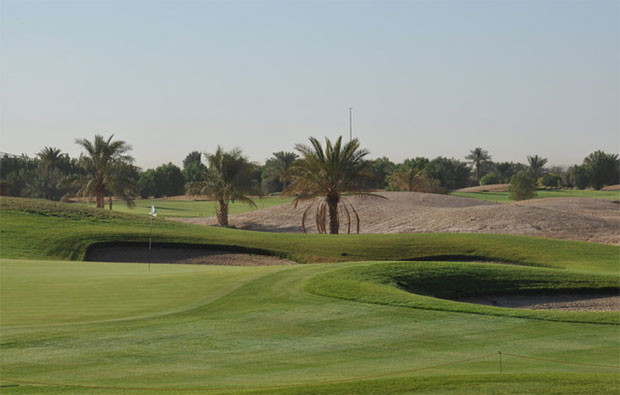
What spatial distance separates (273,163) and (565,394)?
114 meters

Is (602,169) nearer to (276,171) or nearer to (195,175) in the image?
(276,171)

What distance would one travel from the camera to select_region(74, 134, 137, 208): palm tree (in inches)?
2515

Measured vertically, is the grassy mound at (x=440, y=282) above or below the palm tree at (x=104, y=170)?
below

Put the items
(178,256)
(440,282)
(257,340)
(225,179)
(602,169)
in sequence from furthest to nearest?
1. (602,169)
2. (225,179)
3. (178,256)
4. (440,282)
5. (257,340)

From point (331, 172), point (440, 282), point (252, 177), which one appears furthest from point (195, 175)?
point (440, 282)

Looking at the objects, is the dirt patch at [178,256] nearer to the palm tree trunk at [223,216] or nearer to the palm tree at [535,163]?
the palm tree trunk at [223,216]

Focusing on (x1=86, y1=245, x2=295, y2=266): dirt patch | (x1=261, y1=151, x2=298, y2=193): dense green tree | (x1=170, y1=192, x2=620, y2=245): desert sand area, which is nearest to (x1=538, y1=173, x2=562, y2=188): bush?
(x1=261, y1=151, x2=298, y2=193): dense green tree

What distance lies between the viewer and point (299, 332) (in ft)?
50.9

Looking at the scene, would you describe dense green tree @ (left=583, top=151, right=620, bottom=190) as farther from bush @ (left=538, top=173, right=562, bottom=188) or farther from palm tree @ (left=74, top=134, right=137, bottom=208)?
palm tree @ (left=74, top=134, right=137, bottom=208)

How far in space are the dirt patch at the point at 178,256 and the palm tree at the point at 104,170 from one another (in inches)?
1113

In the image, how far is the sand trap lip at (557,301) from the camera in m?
21.5

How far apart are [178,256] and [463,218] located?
74.5 ft

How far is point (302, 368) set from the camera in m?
12.5

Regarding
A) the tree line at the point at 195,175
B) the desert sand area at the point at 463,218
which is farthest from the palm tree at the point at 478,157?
the desert sand area at the point at 463,218
